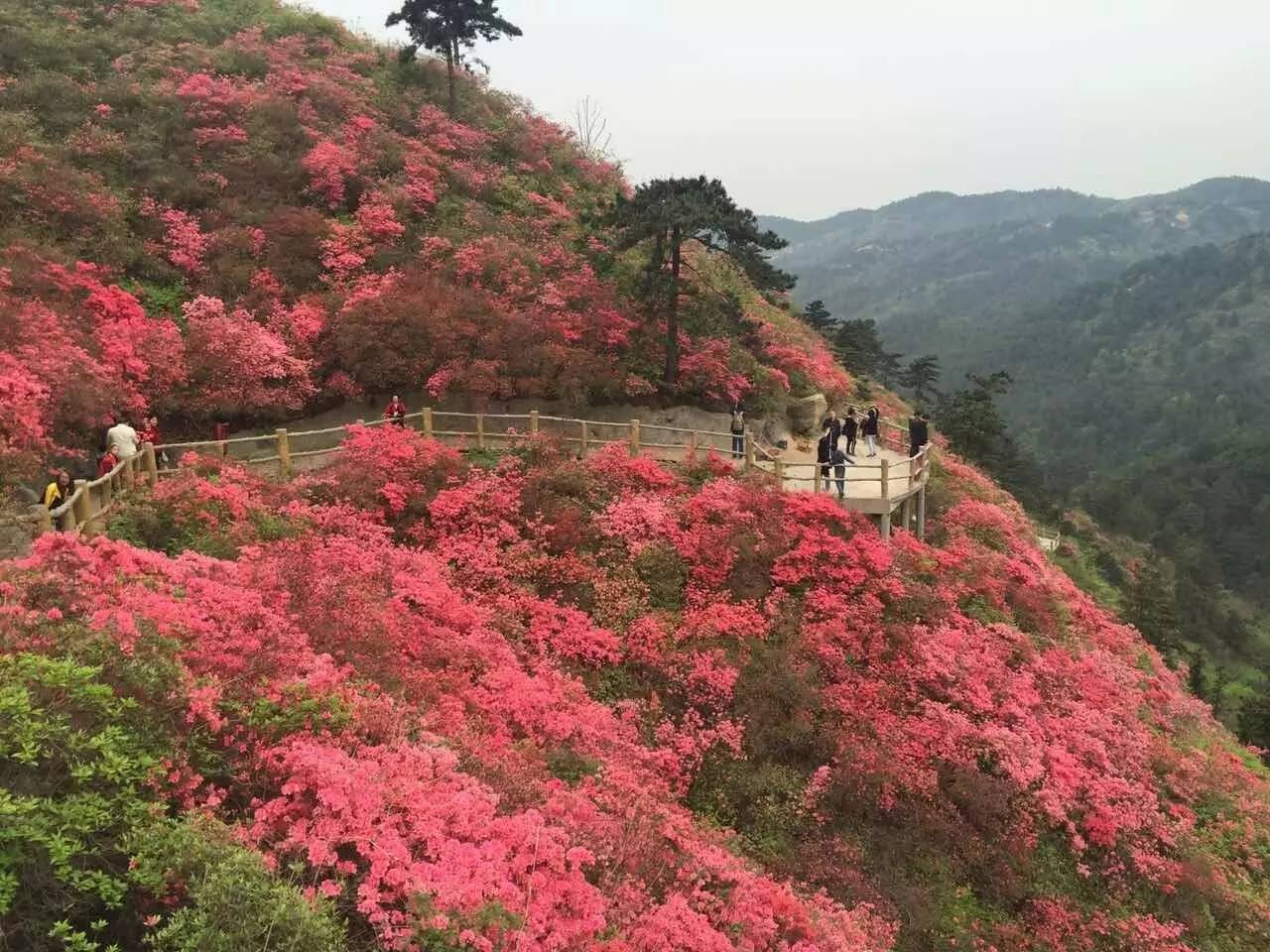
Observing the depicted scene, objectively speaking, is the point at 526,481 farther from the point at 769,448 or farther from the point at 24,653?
the point at 24,653

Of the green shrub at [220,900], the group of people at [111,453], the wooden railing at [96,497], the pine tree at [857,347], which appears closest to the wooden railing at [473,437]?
the group of people at [111,453]

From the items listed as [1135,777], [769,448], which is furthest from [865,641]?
[769,448]

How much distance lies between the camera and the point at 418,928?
5.89 m

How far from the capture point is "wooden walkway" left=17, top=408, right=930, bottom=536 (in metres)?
15.9

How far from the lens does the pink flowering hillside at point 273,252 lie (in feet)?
59.2

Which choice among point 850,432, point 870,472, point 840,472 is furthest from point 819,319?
point 840,472

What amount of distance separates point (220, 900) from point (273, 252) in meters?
21.3

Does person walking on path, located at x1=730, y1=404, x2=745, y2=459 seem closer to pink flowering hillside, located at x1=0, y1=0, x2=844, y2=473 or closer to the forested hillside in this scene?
the forested hillside

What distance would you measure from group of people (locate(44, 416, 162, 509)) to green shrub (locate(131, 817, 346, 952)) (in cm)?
812

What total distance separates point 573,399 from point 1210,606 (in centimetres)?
7084

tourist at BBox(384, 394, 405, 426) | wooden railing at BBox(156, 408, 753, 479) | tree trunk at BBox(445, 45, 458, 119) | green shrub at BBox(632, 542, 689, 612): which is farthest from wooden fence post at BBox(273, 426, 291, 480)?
tree trunk at BBox(445, 45, 458, 119)

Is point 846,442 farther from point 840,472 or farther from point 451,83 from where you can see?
point 451,83

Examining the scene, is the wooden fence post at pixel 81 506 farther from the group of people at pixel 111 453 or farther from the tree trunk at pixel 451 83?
the tree trunk at pixel 451 83

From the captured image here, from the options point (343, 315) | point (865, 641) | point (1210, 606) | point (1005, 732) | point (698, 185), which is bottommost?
point (1210, 606)
